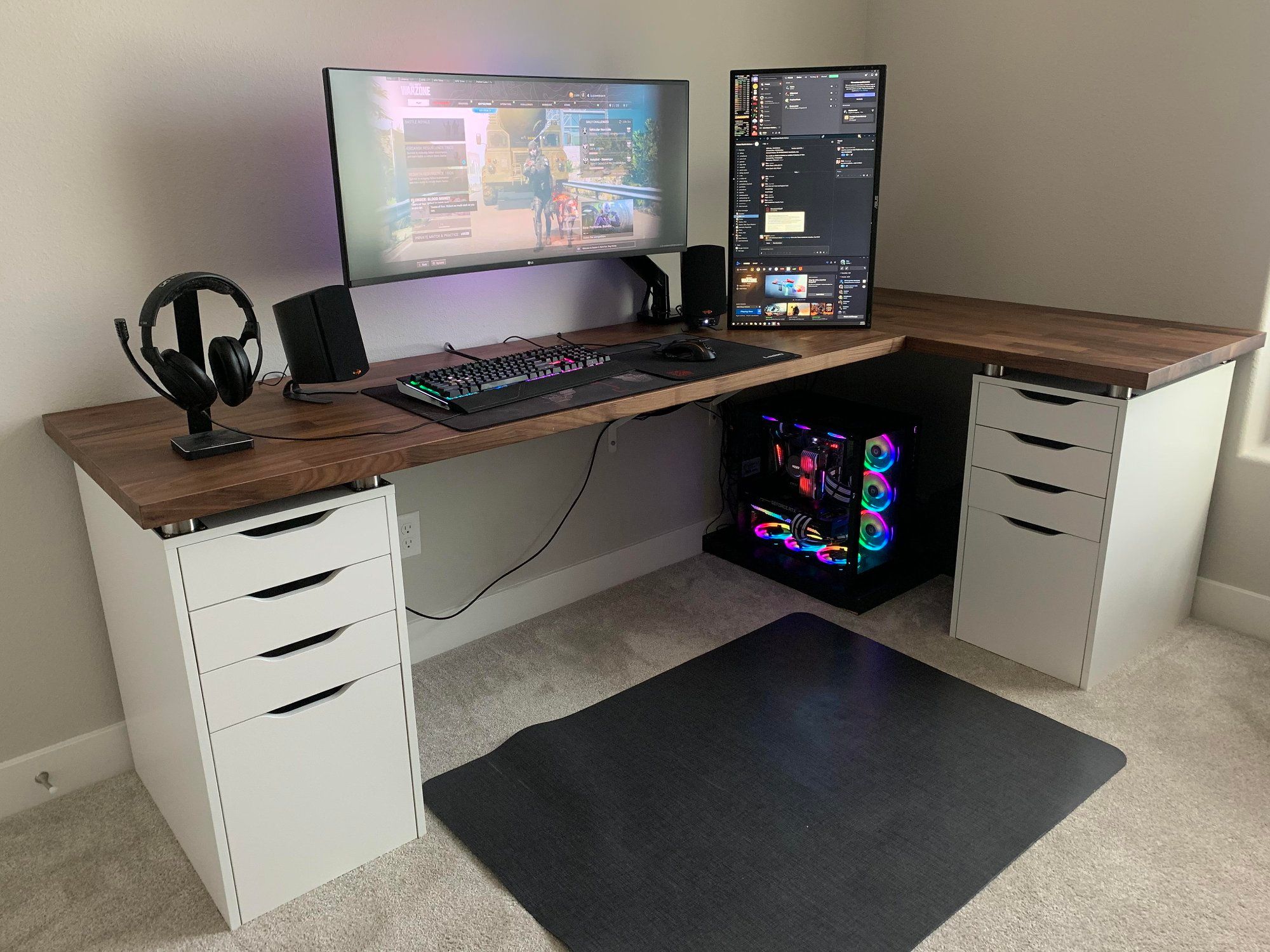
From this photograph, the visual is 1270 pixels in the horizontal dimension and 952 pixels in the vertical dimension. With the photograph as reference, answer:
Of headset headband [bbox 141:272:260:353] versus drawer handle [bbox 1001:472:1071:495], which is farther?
drawer handle [bbox 1001:472:1071:495]

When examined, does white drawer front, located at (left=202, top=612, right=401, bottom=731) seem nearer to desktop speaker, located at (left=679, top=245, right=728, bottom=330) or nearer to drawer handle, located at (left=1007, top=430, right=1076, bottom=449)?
desktop speaker, located at (left=679, top=245, right=728, bottom=330)

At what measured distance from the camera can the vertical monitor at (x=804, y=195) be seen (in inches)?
89.5

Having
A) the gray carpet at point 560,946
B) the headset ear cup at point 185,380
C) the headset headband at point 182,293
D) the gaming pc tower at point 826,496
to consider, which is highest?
the headset headband at point 182,293

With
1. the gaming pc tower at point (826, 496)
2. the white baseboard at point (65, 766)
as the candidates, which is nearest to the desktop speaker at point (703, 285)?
the gaming pc tower at point (826, 496)

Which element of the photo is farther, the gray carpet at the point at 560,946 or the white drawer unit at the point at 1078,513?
the white drawer unit at the point at 1078,513

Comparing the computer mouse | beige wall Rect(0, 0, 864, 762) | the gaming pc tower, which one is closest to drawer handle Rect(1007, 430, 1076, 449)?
the gaming pc tower

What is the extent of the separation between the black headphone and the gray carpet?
0.84 m

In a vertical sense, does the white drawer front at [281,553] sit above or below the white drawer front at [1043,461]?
above

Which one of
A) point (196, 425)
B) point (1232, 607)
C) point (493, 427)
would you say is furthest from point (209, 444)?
point (1232, 607)

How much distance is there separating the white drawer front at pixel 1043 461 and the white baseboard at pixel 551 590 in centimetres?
93

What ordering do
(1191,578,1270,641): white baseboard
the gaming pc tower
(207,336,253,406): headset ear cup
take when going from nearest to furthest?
(207,336,253,406): headset ear cup
(1191,578,1270,641): white baseboard
the gaming pc tower

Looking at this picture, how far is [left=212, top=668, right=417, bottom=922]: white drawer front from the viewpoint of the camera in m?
1.52

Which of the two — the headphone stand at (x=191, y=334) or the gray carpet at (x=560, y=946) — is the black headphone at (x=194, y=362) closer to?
the headphone stand at (x=191, y=334)

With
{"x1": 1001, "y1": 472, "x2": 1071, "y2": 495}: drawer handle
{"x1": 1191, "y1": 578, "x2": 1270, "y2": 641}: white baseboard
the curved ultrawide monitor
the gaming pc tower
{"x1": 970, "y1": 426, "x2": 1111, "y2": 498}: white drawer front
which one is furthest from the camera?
the gaming pc tower
